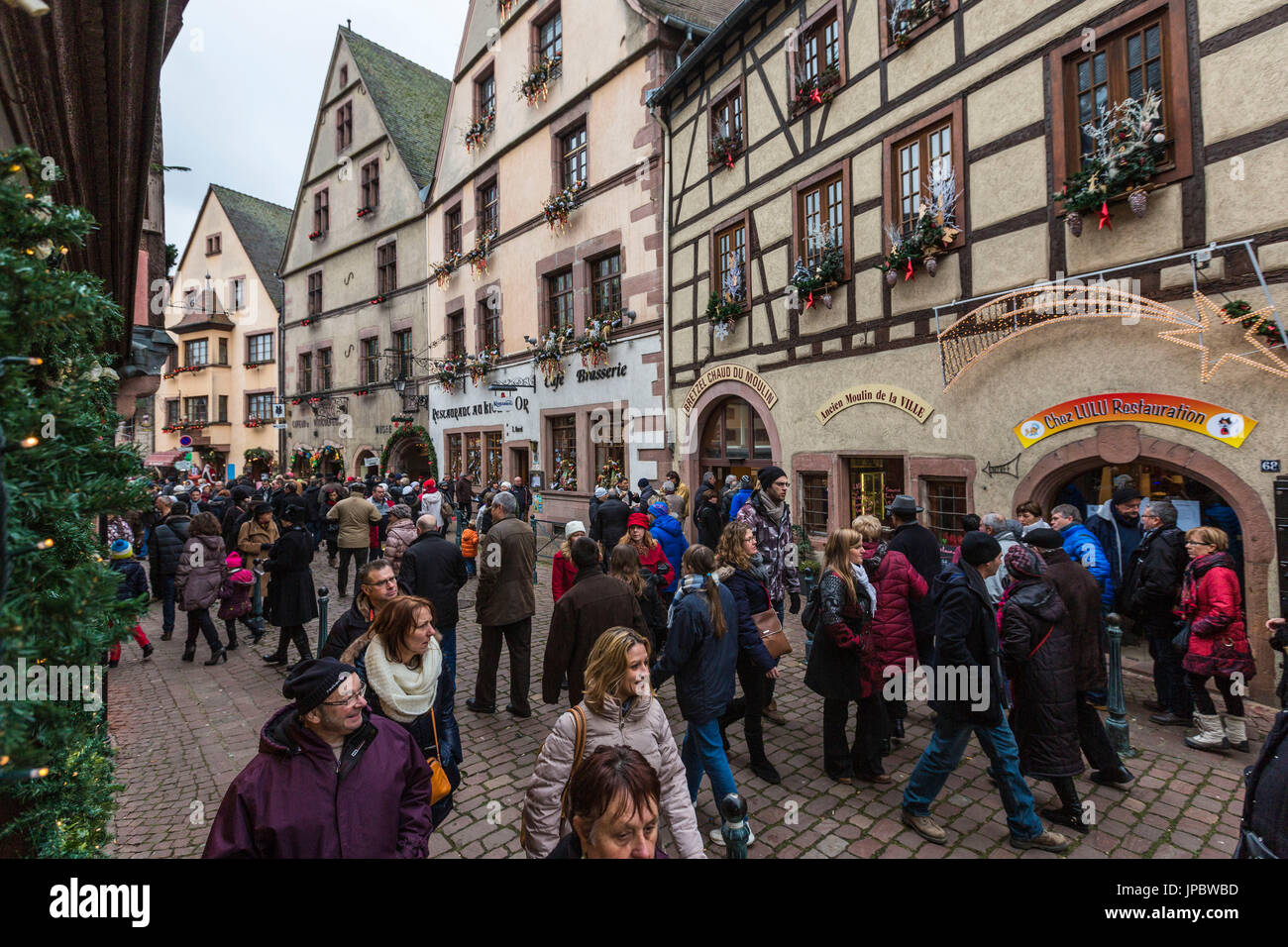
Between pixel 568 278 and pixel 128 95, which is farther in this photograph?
pixel 568 278

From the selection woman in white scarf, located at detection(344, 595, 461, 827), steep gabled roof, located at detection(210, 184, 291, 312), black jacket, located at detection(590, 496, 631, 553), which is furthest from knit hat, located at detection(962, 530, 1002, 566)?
steep gabled roof, located at detection(210, 184, 291, 312)

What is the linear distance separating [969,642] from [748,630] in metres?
1.32

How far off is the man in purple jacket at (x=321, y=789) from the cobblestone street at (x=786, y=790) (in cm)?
170

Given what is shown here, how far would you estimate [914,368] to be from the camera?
8383mm

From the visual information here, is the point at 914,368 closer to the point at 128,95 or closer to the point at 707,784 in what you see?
the point at 707,784

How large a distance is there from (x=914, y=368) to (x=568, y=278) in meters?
10.5

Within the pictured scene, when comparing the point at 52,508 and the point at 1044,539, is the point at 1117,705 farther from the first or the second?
the point at 52,508

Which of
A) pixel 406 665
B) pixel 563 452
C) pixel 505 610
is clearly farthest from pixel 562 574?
pixel 563 452

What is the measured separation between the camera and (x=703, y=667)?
12.6 ft

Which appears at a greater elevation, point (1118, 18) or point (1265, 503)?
point (1118, 18)

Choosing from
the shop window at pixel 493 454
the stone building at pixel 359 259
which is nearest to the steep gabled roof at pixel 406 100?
the stone building at pixel 359 259
